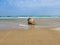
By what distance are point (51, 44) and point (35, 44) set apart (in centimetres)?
39

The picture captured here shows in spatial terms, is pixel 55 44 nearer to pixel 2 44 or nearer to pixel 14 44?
pixel 14 44

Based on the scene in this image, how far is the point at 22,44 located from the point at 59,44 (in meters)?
0.91

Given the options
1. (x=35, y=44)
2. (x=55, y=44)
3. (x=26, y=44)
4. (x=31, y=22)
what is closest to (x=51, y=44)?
(x=55, y=44)

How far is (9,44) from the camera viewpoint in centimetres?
313

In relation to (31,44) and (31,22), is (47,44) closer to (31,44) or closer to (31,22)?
(31,44)

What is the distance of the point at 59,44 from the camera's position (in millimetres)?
3135

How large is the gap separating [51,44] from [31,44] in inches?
19.3

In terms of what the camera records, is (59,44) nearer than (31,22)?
Yes

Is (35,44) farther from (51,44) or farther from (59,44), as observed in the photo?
(59,44)

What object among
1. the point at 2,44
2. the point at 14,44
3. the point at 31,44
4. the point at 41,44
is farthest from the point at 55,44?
the point at 2,44

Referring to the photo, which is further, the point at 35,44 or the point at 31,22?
the point at 31,22

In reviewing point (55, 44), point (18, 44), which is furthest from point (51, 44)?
point (18, 44)

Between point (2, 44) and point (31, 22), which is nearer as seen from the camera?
point (2, 44)

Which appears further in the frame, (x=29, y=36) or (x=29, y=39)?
(x=29, y=36)
